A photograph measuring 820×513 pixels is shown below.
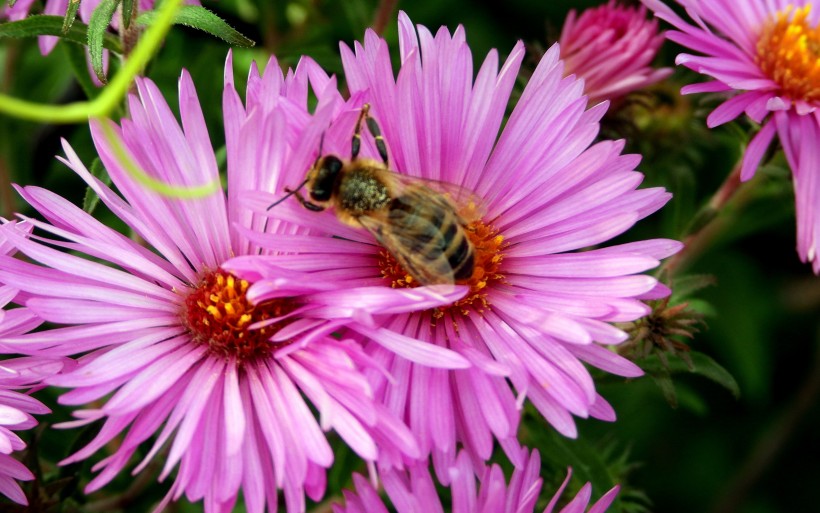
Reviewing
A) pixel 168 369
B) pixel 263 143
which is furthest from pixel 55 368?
pixel 263 143

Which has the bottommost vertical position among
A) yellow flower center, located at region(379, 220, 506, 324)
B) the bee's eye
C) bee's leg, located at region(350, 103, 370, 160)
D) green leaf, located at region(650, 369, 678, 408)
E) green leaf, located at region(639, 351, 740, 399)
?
green leaf, located at region(650, 369, 678, 408)

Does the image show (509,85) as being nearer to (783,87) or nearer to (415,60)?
(415,60)

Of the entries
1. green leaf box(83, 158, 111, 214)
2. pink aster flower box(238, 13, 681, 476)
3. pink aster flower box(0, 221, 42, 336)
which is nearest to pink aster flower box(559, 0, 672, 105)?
pink aster flower box(238, 13, 681, 476)

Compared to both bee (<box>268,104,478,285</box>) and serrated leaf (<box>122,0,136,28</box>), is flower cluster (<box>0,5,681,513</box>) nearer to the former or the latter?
bee (<box>268,104,478,285</box>)

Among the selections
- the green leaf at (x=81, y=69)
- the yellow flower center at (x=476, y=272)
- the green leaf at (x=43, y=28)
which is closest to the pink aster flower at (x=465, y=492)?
the yellow flower center at (x=476, y=272)

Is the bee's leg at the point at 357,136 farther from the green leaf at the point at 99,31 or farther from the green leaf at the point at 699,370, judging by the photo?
the green leaf at the point at 699,370

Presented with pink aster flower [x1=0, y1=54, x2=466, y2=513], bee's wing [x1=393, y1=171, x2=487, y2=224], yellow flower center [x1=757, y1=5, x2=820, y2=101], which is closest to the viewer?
pink aster flower [x1=0, y1=54, x2=466, y2=513]
